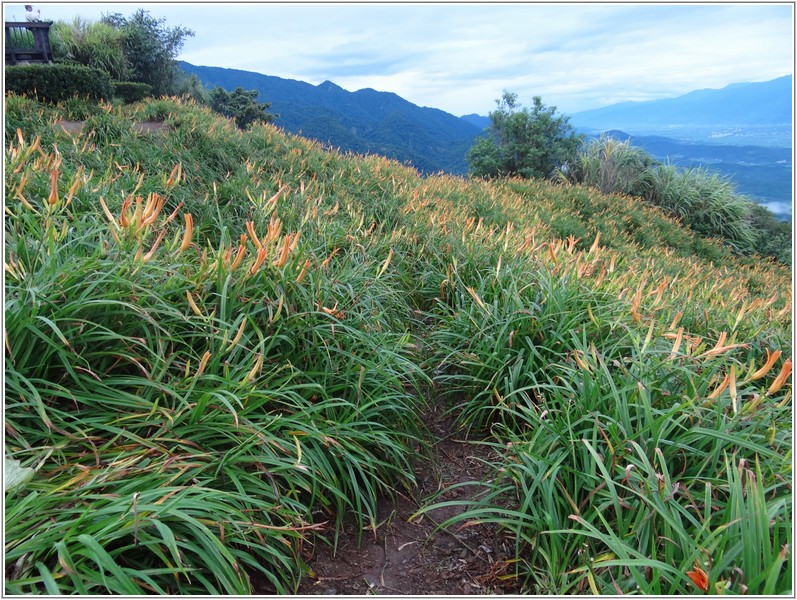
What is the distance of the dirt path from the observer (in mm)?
1766

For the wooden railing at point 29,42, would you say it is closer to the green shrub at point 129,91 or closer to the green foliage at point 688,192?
the green shrub at point 129,91

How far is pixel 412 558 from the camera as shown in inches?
74.9

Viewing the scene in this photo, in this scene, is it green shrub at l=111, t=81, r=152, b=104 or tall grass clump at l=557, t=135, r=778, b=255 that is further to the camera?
tall grass clump at l=557, t=135, r=778, b=255

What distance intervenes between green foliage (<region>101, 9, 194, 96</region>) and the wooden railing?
2.09 metres

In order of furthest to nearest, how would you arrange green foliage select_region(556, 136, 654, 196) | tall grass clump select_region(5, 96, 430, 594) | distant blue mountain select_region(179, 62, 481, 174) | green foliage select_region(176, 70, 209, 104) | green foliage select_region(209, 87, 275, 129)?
green foliage select_region(209, 87, 275, 129)
green foliage select_region(176, 70, 209, 104)
green foliage select_region(556, 136, 654, 196)
distant blue mountain select_region(179, 62, 481, 174)
tall grass clump select_region(5, 96, 430, 594)

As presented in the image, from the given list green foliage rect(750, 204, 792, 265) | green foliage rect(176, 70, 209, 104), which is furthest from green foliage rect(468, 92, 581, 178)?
green foliage rect(176, 70, 209, 104)

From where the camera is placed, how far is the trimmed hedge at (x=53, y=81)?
297 inches

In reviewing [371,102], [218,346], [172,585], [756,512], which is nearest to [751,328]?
[756,512]

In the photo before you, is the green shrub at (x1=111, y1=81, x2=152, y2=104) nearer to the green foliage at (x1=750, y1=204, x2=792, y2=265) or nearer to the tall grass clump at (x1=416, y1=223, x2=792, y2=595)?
the tall grass clump at (x1=416, y1=223, x2=792, y2=595)

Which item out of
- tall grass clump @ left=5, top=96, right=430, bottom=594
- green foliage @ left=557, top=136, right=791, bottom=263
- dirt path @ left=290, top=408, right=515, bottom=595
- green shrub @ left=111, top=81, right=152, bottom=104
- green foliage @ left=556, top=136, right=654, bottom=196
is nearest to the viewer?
tall grass clump @ left=5, top=96, right=430, bottom=594

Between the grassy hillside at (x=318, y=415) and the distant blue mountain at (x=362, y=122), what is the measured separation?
6.33m

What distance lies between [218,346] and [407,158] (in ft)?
25.0

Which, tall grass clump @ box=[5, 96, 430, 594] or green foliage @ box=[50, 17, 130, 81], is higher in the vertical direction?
green foliage @ box=[50, 17, 130, 81]

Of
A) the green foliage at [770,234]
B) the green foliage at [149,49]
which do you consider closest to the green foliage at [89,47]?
the green foliage at [149,49]
